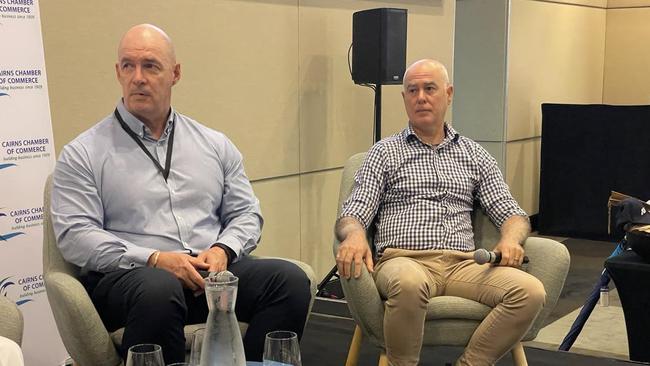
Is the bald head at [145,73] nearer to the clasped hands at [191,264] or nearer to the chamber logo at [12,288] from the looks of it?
the clasped hands at [191,264]

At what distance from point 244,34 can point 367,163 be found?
1.49 meters

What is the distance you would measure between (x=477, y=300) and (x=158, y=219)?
122 centimetres

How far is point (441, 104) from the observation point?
3.51m

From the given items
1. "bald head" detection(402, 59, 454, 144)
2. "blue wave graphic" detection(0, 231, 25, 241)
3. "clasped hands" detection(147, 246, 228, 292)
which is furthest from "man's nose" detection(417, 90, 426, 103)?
"blue wave graphic" detection(0, 231, 25, 241)

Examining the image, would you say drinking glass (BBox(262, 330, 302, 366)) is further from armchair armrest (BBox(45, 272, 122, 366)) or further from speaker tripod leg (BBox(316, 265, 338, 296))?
speaker tripod leg (BBox(316, 265, 338, 296))

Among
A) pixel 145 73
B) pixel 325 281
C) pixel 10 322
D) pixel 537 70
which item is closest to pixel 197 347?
pixel 10 322

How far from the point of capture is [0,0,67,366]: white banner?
319 centimetres

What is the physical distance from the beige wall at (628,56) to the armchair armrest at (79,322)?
777 centimetres

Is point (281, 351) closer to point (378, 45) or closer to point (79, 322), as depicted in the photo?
point (79, 322)

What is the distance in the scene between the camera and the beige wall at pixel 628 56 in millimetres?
8914

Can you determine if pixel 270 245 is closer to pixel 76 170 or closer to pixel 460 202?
pixel 460 202

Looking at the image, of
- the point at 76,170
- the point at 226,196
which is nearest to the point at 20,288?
the point at 76,170

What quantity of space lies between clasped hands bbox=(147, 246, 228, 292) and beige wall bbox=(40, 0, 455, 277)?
115 cm

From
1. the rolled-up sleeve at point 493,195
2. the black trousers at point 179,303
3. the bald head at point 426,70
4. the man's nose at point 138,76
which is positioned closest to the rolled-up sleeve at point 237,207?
the black trousers at point 179,303
